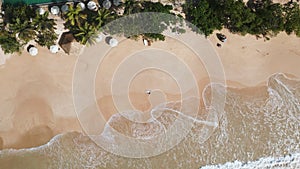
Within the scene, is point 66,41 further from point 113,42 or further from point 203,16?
point 203,16

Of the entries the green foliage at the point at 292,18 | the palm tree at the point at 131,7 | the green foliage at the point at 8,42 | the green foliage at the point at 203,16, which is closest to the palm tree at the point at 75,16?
the palm tree at the point at 131,7

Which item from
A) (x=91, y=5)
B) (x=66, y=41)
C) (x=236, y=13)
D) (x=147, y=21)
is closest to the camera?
(x=236, y=13)

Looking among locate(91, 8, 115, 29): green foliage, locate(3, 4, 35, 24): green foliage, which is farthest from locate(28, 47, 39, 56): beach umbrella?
locate(91, 8, 115, 29): green foliage

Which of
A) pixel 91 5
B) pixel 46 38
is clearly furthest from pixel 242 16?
pixel 46 38

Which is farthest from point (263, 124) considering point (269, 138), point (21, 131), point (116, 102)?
point (21, 131)

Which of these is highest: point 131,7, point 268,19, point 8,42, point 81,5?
point 81,5

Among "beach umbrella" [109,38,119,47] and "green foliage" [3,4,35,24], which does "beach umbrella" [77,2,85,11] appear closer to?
"beach umbrella" [109,38,119,47]
